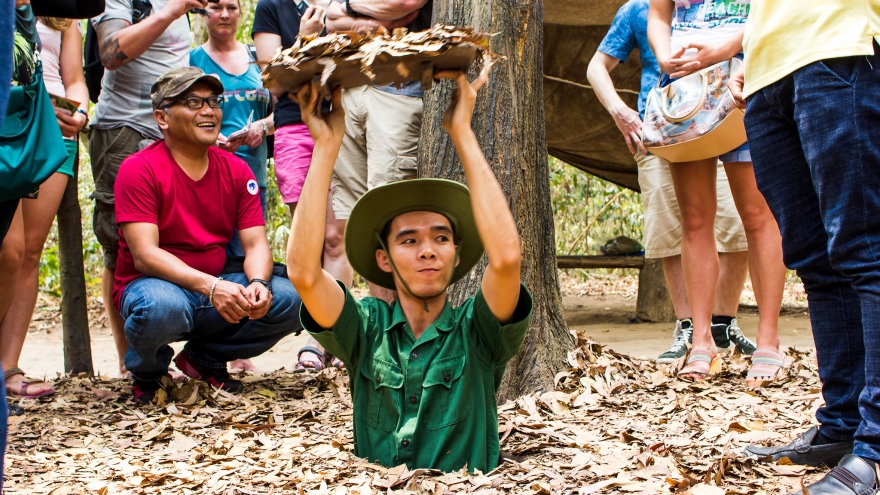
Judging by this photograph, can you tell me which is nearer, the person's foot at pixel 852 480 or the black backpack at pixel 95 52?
the person's foot at pixel 852 480

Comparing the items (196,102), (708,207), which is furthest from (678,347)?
(196,102)

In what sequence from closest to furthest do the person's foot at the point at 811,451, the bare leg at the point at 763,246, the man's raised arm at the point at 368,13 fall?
1. the person's foot at the point at 811,451
2. the bare leg at the point at 763,246
3. the man's raised arm at the point at 368,13

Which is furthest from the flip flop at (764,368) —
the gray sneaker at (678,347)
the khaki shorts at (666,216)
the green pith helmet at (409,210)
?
the green pith helmet at (409,210)

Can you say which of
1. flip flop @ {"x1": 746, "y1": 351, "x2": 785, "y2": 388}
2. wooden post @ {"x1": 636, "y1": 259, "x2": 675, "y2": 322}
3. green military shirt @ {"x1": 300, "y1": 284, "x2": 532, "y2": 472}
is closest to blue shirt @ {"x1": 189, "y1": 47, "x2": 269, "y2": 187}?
green military shirt @ {"x1": 300, "y1": 284, "x2": 532, "y2": 472}

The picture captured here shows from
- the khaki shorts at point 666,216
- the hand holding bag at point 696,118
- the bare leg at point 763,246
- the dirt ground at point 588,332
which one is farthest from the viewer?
the dirt ground at point 588,332

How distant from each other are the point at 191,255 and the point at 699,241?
239 centimetres

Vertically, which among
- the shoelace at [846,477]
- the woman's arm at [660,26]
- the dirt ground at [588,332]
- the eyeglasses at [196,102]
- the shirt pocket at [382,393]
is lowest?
the dirt ground at [588,332]

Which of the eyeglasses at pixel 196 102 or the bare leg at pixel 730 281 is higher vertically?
the eyeglasses at pixel 196 102

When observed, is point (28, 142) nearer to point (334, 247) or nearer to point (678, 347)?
point (334, 247)

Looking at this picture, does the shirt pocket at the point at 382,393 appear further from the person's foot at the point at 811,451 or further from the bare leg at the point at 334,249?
the bare leg at the point at 334,249

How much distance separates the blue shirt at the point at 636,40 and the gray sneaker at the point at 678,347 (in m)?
1.16

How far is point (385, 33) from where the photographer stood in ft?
7.78

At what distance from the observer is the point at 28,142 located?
11.4 feet

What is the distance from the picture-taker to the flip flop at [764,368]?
376 cm
